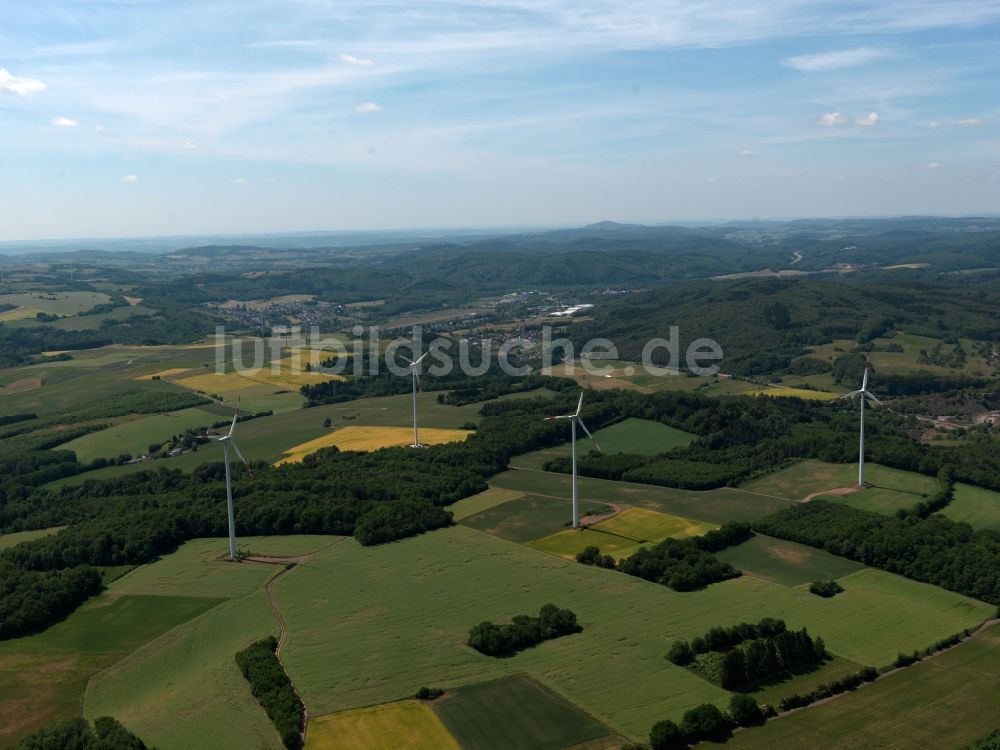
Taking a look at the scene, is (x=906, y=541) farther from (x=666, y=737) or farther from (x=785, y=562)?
(x=666, y=737)

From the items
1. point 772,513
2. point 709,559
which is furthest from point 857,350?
point 709,559

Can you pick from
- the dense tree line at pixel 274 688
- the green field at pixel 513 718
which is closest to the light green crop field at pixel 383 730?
the green field at pixel 513 718

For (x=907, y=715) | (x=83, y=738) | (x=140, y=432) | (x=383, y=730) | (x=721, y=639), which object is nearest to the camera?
(x=83, y=738)

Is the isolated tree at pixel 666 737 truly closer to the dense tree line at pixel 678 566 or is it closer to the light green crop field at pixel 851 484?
the dense tree line at pixel 678 566

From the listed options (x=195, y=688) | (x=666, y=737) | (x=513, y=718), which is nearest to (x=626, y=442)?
(x=513, y=718)

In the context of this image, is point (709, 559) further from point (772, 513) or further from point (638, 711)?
point (638, 711)

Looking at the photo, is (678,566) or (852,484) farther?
(852,484)
